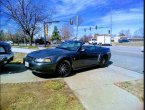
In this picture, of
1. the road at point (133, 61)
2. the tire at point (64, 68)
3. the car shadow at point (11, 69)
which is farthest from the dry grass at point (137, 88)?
the car shadow at point (11, 69)

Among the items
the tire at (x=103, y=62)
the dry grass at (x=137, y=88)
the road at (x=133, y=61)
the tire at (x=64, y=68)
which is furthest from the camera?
the tire at (x=103, y=62)

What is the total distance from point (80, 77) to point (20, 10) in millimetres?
21774

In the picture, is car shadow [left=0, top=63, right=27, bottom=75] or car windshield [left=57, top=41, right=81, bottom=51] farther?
car windshield [left=57, top=41, right=81, bottom=51]

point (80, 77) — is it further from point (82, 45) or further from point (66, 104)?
point (66, 104)

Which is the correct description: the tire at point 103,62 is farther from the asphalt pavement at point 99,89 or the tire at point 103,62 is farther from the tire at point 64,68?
the tire at point 64,68

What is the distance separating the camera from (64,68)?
6699 mm

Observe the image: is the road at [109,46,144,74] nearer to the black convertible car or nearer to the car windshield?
the black convertible car

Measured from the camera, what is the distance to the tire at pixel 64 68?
6.60 metres

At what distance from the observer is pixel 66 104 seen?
4.17 meters

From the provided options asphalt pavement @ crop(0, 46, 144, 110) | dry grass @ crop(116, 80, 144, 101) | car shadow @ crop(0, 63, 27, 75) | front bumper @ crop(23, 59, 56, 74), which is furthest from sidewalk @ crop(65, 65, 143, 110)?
car shadow @ crop(0, 63, 27, 75)

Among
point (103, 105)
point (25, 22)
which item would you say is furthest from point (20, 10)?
point (103, 105)

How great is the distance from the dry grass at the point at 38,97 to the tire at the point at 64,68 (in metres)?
1.02

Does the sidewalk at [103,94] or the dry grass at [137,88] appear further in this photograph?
the sidewalk at [103,94]

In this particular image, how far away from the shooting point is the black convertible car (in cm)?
625
